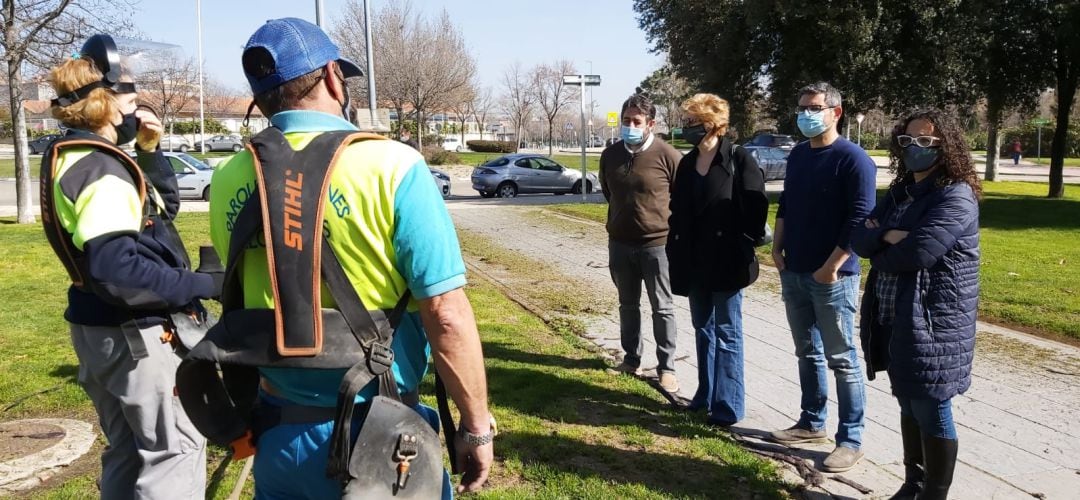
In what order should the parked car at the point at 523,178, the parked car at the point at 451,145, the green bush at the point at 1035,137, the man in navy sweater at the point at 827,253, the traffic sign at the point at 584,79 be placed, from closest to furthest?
the man in navy sweater at the point at 827,253, the traffic sign at the point at 584,79, the parked car at the point at 523,178, the green bush at the point at 1035,137, the parked car at the point at 451,145

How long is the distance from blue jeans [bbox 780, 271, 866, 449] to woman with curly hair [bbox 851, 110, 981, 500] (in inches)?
24.0

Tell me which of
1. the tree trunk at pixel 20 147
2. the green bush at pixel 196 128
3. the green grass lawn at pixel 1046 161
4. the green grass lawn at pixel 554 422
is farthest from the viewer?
the green bush at pixel 196 128

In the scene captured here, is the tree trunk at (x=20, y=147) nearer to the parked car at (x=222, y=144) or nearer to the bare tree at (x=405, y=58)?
the bare tree at (x=405, y=58)

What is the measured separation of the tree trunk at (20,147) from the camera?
48.9 ft

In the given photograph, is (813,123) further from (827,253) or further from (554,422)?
(554,422)

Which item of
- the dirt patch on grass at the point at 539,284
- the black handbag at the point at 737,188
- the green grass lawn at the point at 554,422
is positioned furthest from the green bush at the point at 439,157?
the black handbag at the point at 737,188

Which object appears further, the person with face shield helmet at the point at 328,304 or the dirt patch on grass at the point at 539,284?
the dirt patch on grass at the point at 539,284

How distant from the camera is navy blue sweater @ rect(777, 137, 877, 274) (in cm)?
416

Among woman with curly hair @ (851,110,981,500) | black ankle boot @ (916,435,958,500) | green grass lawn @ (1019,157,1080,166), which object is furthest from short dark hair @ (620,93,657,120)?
green grass lawn @ (1019,157,1080,166)

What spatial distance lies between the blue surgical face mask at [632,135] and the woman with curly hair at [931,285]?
212cm

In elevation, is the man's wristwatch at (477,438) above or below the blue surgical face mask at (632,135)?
below

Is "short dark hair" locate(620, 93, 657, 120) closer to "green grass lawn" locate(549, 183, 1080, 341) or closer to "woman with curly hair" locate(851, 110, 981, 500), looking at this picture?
"woman with curly hair" locate(851, 110, 981, 500)

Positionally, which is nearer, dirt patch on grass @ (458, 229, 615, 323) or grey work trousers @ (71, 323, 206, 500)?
grey work trousers @ (71, 323, 206, 500)

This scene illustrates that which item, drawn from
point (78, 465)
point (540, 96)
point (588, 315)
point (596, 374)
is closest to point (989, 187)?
point (588, 315)
